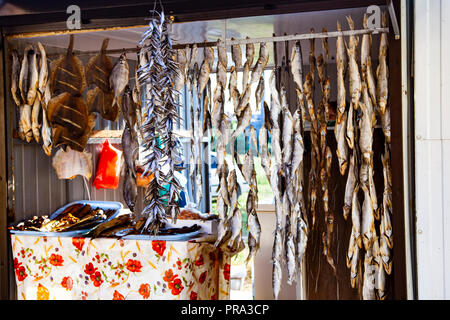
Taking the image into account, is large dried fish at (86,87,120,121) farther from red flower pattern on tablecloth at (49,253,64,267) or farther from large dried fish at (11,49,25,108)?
red flower pattern on tablecloth at (49,253,64,267)

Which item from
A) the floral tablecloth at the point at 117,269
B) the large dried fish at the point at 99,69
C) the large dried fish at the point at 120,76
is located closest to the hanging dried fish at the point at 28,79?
the large dried fish at the point at 99,69

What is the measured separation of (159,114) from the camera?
2.96m

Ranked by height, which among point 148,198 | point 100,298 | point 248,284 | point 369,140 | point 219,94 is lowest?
point 248,284

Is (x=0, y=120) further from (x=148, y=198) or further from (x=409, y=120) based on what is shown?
(x=409, y=120)

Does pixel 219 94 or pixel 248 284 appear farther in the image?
pixel 248 284

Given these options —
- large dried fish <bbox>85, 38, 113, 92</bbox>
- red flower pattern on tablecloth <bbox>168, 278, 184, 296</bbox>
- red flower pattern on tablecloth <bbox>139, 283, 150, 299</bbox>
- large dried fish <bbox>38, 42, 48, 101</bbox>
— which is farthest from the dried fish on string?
large dried fish <bbox>38, 42, 48, 101</bbox>

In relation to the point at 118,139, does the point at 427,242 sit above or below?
below

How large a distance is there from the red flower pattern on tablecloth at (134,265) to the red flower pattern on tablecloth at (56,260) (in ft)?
1.96

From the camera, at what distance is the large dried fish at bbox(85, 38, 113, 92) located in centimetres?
388

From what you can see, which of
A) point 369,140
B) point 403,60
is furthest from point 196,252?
point 403,60

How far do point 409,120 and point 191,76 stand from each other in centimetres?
167

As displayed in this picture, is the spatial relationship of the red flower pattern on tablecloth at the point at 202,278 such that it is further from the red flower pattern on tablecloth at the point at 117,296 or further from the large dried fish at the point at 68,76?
the large dried fish at the point at 68,76

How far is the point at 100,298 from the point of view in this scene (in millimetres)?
3621

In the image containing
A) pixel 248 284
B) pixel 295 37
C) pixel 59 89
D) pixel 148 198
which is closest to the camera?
pixel 148 198
